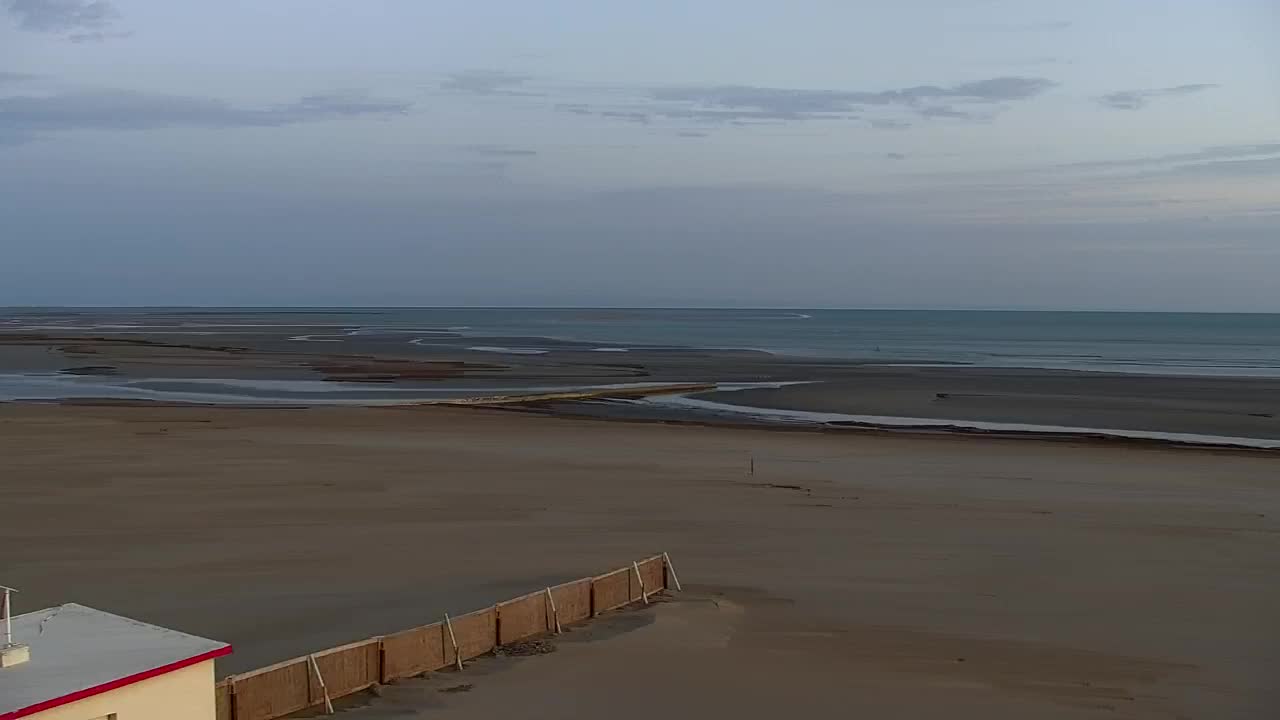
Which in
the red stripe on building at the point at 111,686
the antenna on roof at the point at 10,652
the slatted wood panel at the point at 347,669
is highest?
the antenna on roof at the point at 10,652

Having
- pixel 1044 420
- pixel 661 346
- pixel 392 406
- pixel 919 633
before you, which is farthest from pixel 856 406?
pixel 661 346

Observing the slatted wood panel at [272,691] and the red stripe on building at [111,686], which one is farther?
the slatted wood panel at [272,691]

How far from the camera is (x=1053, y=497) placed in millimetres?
26375

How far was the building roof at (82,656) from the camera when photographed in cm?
723

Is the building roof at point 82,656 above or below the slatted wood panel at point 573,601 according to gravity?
above

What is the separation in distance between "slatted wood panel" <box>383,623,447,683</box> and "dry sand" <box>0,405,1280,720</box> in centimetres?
27

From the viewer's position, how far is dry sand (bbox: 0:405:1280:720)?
1331 cm

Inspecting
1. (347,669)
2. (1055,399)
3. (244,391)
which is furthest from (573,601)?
(1055,399)

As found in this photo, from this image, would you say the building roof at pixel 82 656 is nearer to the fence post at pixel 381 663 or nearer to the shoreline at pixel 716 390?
the fence post at pixel 381 663

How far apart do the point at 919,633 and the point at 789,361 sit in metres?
71.1

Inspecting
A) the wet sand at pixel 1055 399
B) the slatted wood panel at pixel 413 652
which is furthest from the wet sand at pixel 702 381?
the slatted wood panel at pixel 413 652

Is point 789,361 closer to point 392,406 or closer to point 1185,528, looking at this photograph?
point 392,406

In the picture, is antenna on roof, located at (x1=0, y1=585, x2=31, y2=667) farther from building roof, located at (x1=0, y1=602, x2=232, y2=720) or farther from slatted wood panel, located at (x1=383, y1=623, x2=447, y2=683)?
slatted wood panel, located at (x1=383, y1=623, x2=447, y2=683)

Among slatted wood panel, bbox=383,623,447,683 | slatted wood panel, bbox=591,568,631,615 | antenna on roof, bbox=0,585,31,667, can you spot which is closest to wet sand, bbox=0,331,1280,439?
slatted wood panel, bbox=591,568,631,615
